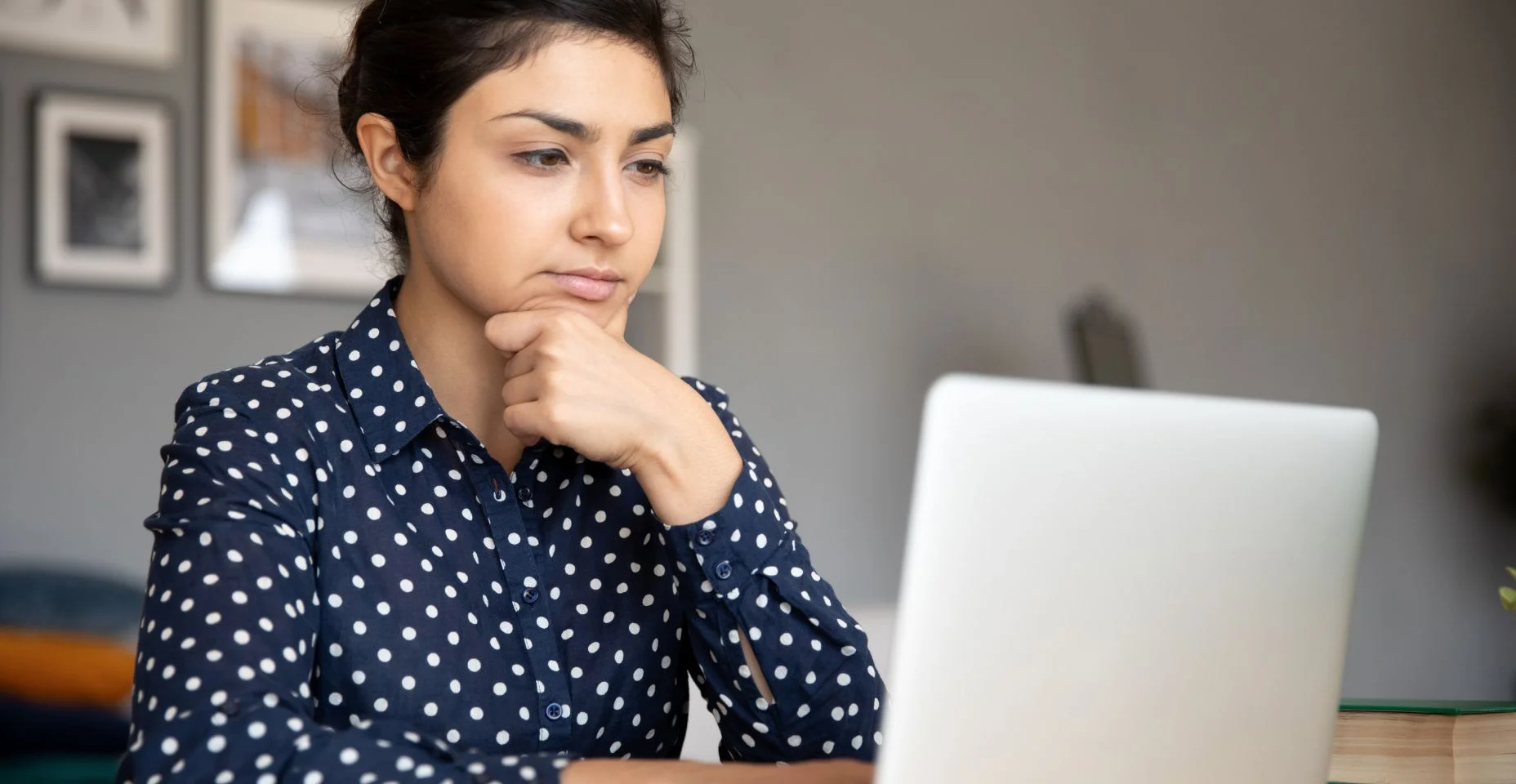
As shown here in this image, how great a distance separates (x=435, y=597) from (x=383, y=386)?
0.62ft

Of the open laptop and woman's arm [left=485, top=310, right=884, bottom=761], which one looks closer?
the open laptop

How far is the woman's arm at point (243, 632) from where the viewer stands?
820 mm

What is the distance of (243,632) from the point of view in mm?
895

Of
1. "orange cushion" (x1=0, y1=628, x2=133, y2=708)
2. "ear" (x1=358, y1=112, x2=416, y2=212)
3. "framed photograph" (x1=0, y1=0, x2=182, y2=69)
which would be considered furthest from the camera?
"framed photograph" (x1=0, y1=0, x2=182, y2=69)

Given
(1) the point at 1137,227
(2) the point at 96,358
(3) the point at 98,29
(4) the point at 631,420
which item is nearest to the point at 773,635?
(4) the point at 631,420

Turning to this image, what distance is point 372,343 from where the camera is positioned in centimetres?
123

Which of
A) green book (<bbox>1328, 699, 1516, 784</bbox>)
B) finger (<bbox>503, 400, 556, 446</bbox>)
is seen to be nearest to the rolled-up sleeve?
finger (<bbox>503, 400, 556, 446</bbox>)

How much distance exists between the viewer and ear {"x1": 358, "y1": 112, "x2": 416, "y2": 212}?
1.28 metres

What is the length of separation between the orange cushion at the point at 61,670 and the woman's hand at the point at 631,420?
5.15 ft

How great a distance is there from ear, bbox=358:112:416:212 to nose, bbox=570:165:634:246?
0.18 metres

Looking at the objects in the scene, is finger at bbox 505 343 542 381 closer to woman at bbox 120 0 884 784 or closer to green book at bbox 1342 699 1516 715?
woman at bbox 120 0 884 784

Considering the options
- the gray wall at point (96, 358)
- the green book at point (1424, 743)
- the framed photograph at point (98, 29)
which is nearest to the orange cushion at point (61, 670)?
the gray wall at point (96, 358)

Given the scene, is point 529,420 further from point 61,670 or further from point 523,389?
point 61,670

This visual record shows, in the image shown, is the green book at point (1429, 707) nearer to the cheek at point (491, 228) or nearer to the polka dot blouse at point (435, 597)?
the polka dot blouse at point (435, 597)
